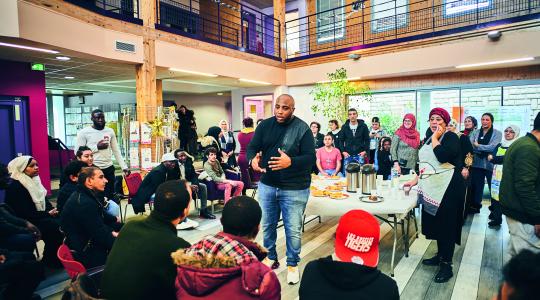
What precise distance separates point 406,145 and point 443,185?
5.93 feet

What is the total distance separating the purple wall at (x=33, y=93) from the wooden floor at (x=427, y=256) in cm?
417

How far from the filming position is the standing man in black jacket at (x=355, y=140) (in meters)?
6.30

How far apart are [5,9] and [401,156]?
5.60 m

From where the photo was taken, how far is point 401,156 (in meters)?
5.00

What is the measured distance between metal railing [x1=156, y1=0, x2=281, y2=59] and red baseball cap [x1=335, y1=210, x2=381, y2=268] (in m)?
7.38

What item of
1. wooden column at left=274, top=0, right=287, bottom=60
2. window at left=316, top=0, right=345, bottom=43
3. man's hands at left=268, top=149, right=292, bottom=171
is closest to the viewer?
man's hands at left=268, top=149, right=292, bottom=171

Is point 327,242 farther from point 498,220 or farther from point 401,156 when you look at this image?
point 498,220

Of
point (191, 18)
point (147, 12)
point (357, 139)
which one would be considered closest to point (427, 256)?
point (357, 139)

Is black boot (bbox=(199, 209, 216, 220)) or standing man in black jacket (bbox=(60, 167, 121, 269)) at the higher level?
standing man in black jacket (bbox=(60, 167, 121, 269))

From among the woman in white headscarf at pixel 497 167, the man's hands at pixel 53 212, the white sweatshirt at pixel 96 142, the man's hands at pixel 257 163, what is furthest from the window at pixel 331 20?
the man's hands at pixel 53 212

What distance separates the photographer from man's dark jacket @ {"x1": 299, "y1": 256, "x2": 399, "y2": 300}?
1.38 m

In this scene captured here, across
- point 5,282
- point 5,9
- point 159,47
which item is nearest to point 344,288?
point 5,282

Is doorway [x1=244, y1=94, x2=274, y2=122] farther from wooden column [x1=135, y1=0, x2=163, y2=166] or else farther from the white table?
the white table

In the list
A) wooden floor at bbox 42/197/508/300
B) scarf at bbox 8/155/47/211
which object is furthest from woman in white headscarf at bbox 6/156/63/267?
wooden floor at bbox 42/197/508/300
